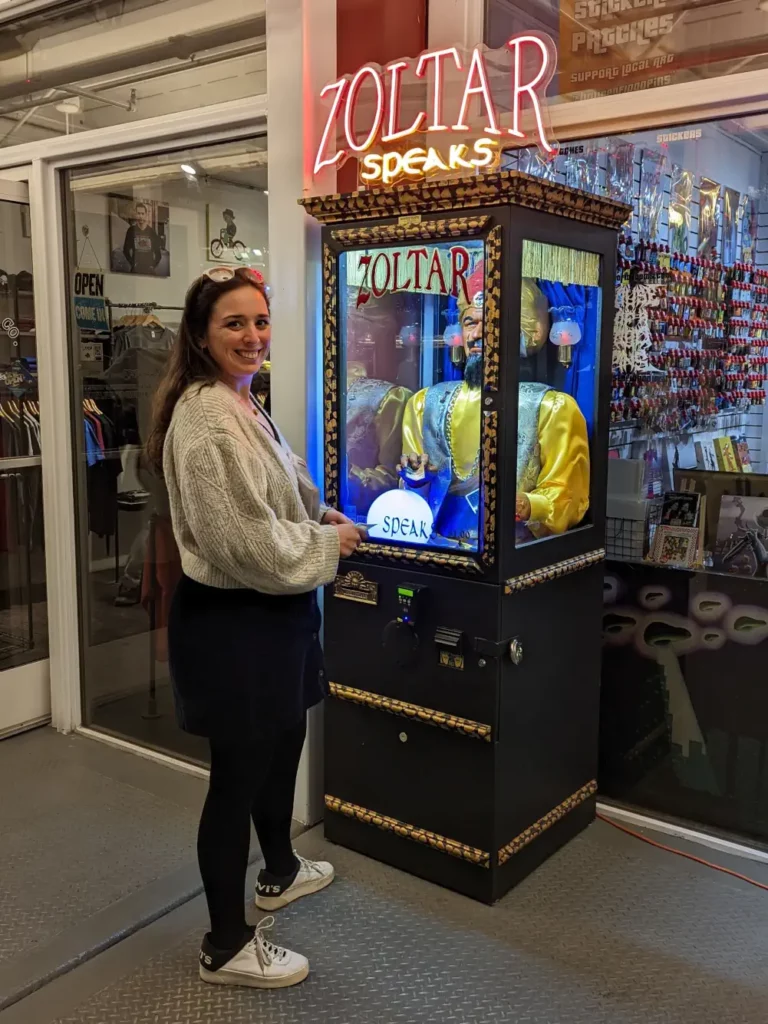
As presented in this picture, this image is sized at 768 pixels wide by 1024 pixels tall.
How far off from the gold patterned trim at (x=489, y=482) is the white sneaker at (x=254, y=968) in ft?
3.46

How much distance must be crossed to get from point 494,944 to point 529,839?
1.05ft

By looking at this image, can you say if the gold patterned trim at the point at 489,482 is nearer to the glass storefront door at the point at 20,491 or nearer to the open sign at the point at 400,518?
the open sign at the point at 400,518

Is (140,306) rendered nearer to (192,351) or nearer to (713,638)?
(192,351)

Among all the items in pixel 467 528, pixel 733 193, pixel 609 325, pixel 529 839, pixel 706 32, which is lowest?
pixel 529 839

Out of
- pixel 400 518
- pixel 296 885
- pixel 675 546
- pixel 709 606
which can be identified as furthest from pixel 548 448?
pixel 296 885

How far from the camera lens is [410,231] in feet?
7.27

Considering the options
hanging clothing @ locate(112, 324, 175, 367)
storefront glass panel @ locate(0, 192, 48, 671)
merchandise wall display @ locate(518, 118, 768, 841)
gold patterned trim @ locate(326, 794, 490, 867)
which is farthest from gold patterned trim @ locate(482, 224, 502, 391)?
storefront glass panel @ locate(0, 192, 48, 671)

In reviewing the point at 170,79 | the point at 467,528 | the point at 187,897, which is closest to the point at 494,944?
the point at 187,897

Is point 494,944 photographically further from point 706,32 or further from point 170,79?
point 170,79

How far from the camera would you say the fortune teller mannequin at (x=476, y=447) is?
7.57 feet

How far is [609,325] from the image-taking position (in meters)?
2.54

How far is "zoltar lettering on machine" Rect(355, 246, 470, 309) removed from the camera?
225 centimetres

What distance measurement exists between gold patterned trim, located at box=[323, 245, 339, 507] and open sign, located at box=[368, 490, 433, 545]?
5.1 inches

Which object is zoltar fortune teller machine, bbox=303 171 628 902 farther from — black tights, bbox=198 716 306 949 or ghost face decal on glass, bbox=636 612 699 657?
black tights, bbox=198 716 306 949
